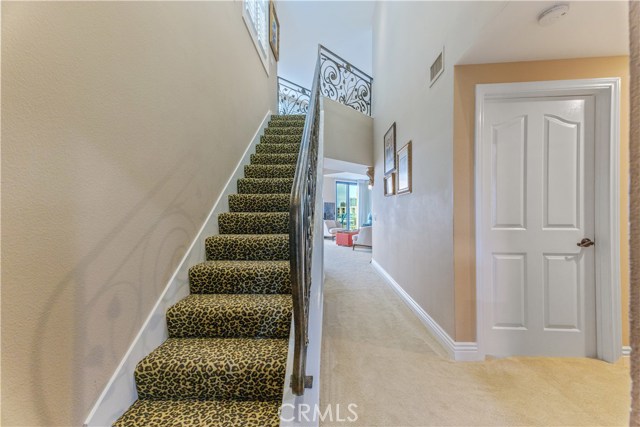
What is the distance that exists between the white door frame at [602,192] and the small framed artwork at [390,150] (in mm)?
1696

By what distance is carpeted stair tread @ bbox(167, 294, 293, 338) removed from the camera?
54.8 inches

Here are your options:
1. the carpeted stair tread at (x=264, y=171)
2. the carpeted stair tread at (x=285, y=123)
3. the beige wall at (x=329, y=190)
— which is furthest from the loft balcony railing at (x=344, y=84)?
the beige wall at (x=329, y=190)

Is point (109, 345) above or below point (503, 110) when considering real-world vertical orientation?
below

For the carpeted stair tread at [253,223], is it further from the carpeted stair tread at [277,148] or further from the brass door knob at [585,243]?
the brass door knob at [585,243]

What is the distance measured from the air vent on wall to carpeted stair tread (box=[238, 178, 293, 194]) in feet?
5.17

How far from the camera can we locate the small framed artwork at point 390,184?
11.9 ft

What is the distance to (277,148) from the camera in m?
3.13

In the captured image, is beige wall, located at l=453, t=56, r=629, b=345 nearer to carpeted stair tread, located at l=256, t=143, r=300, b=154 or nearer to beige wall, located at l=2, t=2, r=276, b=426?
carpeted stair tread, located at l=256, t=143, r=300, b=154

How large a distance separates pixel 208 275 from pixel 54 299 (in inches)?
31.0

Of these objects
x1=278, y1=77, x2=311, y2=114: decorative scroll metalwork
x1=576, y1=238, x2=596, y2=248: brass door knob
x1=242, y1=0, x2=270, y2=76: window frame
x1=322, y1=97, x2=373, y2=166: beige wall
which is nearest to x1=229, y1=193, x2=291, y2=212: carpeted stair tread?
x1=242, y1=0, x2=270, y2=76: window frame

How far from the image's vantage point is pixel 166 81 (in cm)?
152

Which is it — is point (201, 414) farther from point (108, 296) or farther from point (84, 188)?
point (84, 188)

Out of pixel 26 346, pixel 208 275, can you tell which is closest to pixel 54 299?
pixel 26 346

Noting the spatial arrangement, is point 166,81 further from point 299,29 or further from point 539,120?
point 299,29
